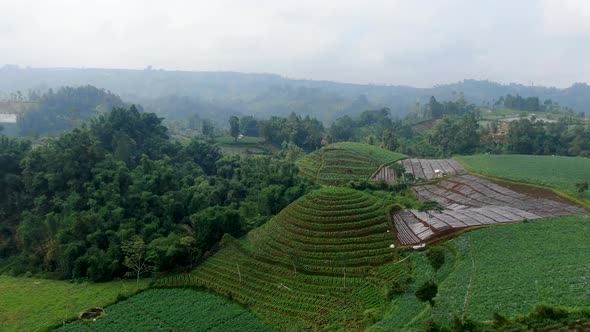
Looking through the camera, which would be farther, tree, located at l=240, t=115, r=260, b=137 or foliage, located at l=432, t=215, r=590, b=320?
tree, located at l=240, t=115, r=260, b=137

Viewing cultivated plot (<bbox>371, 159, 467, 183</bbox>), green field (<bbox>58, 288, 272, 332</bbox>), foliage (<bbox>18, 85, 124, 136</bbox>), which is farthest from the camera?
foliage (<bbox>18, 85, 124, 136</bbox>)

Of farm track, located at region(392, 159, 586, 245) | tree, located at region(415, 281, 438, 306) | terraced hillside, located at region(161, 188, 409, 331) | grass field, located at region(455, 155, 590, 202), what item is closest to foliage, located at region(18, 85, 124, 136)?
terraced hillside, located at region(161, 188, 409, 331)

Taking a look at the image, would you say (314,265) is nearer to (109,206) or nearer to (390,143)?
(109,206)

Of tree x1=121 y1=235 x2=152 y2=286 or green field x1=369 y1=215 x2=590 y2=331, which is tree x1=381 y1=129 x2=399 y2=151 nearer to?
green field x1=369 y1=215 x2=590 y2=331

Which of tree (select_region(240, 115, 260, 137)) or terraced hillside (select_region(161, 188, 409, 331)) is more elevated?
tree (select_region(240, 115, 260, 137))

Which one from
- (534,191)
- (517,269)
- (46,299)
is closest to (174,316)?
(46,299)

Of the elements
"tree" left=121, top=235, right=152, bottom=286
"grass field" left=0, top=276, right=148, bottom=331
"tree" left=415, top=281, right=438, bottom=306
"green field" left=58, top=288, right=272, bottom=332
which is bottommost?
"grass field" left=0, top=276, right=148, bottom=331

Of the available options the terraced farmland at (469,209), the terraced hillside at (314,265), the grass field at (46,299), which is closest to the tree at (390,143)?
the terraced farmland at (469,209)
